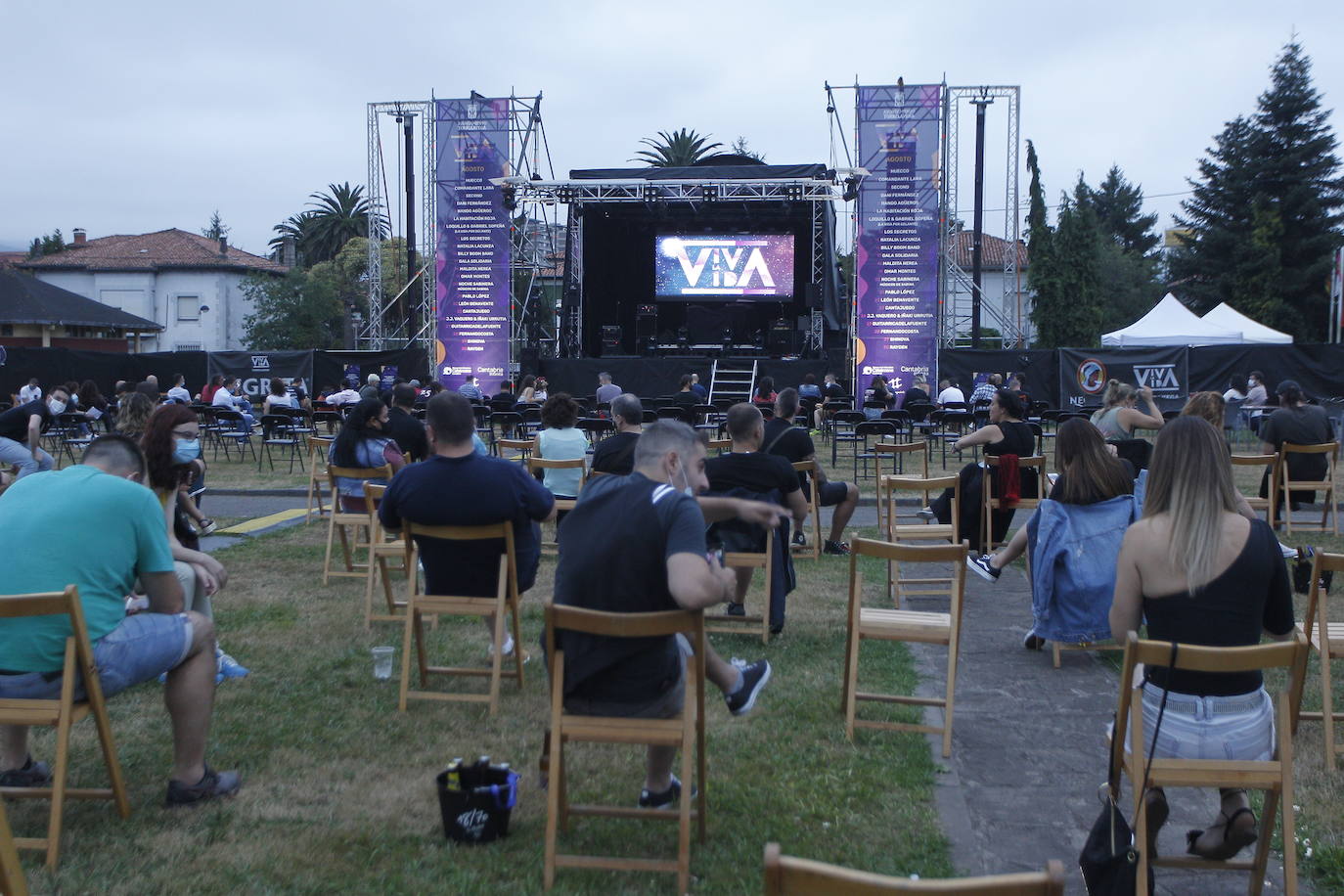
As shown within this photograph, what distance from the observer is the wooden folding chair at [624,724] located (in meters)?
3.05

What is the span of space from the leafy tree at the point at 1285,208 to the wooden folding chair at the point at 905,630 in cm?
3491

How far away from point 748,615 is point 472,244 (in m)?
18.4

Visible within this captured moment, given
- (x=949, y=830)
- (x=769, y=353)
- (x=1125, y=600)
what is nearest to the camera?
(x=1125, y=600)

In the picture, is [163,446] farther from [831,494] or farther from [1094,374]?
[1094,374]

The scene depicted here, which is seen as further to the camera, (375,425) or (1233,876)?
(375,425)

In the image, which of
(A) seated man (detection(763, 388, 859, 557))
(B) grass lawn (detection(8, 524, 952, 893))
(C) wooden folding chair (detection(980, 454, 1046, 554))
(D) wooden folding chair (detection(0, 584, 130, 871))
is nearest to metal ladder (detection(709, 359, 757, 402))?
(A) seated man (detection(763, 388, 859, 557))

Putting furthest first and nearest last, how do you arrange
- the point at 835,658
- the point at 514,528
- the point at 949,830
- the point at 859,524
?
the point at 859,524
the point at 835,658
the point at 514,528
the point at 949,830

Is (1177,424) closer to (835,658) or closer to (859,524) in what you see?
(835,658)

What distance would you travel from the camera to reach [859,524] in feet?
35.1

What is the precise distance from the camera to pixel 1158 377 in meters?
20.4

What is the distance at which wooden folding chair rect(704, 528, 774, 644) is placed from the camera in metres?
5.90

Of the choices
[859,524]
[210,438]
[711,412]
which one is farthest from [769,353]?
[859,524]

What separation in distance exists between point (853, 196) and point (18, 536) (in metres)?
20.2

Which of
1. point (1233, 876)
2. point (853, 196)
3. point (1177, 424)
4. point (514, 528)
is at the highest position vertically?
point (853, 196)
